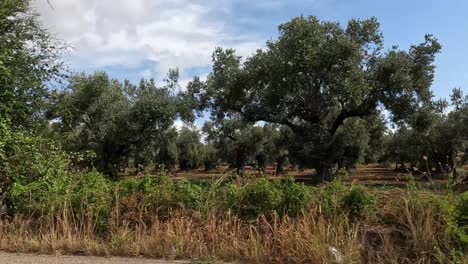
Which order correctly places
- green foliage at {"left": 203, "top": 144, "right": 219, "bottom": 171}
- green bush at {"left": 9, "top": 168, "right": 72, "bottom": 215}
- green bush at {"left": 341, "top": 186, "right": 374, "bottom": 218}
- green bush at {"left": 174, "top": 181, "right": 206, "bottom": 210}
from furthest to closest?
green foliage at {"left": 203, "top": 144, "right": 219, "bottom": 171}
green bush at {"left": 9, "top": 168, "right": 72, "bottom": 215}
green bush at {"left": 174, "top": 181, "right": 206, "bottom": 210}
green bush at {"left": 341, "top": 186, "right": 374, "bottom": 218}

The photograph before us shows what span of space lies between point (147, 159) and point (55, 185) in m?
33.3

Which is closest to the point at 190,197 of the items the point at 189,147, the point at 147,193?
the point at 147,193

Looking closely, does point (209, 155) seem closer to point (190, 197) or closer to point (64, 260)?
point (190, 197)

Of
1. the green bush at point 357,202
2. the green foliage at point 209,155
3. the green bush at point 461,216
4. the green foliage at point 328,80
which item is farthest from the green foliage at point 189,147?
the green bush at point 461,216

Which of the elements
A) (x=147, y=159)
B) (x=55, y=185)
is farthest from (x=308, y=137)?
(x=55, y=185)

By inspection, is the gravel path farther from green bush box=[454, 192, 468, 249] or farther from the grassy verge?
green bush box=[454, 192, 468, 249]

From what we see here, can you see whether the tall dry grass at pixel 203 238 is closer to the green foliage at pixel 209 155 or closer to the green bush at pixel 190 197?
the green bush at pixel 190 197

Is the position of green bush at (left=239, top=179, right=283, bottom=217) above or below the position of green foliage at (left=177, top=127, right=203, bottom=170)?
below

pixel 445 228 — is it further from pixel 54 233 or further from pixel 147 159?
pixel 147 159

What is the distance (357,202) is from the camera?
23.8 ft

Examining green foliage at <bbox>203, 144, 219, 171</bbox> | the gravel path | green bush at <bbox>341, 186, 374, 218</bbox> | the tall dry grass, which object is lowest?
the gravel path

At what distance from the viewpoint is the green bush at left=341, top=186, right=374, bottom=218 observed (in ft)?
23.7

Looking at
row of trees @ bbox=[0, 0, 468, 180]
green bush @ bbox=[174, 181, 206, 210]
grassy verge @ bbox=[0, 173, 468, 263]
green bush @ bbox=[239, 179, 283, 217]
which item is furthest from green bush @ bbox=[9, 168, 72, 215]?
row of trees @ bbox=[0, 0, 468, 180]

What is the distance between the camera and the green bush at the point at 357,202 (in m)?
7.23
